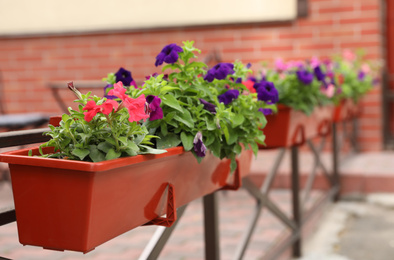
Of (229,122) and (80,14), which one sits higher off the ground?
(80,14)

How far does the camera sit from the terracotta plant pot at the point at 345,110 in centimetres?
355

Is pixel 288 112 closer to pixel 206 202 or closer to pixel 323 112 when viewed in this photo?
pixel 206 202

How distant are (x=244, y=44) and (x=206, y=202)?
3.27 metres

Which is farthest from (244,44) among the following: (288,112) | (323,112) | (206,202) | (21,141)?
(21,141)

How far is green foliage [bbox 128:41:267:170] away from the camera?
1.25 metres

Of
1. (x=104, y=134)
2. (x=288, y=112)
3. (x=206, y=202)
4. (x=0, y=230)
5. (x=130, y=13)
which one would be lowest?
(x=0, y=230)

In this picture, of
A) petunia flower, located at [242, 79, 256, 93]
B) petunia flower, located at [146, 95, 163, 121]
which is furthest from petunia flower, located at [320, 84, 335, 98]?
petunia flower, located at [146, 95, 163, 121]

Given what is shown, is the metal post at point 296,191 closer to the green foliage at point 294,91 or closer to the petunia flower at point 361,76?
the green foliage at point 294,91

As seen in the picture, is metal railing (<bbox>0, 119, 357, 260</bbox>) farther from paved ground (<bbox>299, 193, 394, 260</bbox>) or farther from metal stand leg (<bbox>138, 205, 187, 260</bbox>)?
paved ground (<bbox>299, 193, 394, 260</bbox>)

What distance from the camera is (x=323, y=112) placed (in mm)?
2943

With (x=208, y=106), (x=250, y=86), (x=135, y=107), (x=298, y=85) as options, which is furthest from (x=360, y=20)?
(x=135, y=107)

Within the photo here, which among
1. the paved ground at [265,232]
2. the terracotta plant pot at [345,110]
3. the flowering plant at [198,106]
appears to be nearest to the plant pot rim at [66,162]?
the flowering plant at [198,106]

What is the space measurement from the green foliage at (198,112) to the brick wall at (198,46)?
324 cm

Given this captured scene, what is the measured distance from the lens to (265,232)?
2.81 m
